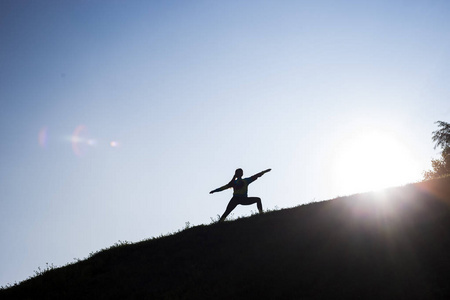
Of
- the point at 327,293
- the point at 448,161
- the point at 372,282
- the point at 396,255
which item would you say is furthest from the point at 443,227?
the point at 448,161

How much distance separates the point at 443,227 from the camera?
29.2ft

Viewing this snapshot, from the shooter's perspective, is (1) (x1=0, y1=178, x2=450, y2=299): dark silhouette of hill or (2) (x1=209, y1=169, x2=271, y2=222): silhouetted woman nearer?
(1) (x1=0, y1=178, x2=450, y2=299): dark silhouette of hill

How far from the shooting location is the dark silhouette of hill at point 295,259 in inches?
283

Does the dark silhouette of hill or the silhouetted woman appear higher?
the silhouetted woman

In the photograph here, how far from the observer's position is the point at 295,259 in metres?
8.77

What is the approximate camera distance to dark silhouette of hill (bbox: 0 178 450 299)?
7.20m

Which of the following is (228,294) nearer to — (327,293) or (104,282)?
(327,293)

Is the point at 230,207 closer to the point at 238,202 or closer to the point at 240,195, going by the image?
the point at 238,202

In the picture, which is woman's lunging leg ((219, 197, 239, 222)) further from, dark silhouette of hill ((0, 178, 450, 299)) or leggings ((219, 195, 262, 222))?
dark silhouette of hill ((0, 178, 450, 299))

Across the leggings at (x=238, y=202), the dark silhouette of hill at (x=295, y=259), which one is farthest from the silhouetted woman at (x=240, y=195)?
the dark silhouette of hill at (x=295, y=259)

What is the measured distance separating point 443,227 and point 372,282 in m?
3.54

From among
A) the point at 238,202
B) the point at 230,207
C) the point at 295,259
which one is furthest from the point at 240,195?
the point at 295,259

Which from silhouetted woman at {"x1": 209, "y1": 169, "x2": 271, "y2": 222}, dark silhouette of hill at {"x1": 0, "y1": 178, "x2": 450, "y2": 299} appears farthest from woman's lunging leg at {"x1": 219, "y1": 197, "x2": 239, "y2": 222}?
dark silhouette of hill at {"x1": 0, "y1": 178, "x2": 450, "y2": 299}

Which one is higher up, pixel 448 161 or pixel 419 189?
pixel 448 161
